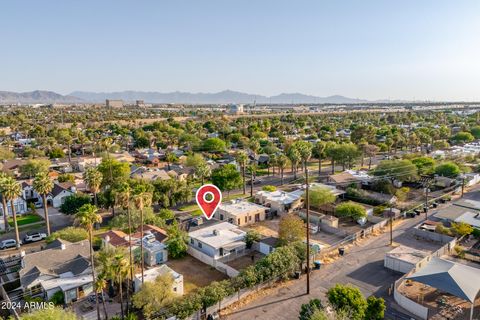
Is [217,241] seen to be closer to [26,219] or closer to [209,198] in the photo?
[209,198]

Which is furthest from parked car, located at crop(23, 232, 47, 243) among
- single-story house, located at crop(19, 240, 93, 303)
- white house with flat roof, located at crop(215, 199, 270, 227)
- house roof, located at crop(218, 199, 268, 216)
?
house roof, located at crop(218, 199, 268, 216)

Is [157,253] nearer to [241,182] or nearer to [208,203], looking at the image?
[208,203]

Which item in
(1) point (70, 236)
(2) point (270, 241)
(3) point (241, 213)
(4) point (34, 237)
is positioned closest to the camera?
(1) point (70, 236)

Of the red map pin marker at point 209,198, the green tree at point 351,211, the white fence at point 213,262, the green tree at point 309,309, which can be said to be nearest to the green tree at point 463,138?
the green tree at point 351,211

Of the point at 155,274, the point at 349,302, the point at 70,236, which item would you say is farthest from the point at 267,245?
the point at 70,236

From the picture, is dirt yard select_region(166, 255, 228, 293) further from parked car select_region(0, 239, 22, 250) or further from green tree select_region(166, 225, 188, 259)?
parked car select_region(0, 239, 22, 250)
